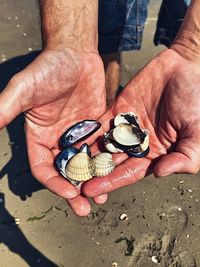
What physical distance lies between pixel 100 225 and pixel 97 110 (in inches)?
34.0

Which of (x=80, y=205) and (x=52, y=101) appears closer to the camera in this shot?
(x=80, y=205)

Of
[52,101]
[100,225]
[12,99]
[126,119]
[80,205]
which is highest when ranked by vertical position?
[12,99]

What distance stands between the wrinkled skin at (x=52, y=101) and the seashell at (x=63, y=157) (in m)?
0.04

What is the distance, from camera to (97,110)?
2.99m

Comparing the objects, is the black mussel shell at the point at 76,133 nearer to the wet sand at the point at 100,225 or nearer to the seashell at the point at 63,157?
the seashell at the point at 63,157

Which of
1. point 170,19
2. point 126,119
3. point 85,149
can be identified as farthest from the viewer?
point 170,19

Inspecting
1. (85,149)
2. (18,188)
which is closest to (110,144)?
(85,149)

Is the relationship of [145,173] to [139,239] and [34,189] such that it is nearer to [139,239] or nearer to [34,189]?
[139,239]

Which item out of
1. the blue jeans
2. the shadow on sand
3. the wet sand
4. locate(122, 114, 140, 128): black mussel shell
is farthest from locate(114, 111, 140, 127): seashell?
the blue jeans

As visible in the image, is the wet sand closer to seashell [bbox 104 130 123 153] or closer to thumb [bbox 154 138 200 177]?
seashell [bbox 104 130 123 153]

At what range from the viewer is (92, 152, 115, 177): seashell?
2.50 metres

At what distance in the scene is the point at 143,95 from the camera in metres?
2.95

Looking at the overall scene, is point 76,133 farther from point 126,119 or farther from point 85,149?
point 126,119

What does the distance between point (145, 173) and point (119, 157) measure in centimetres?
21
